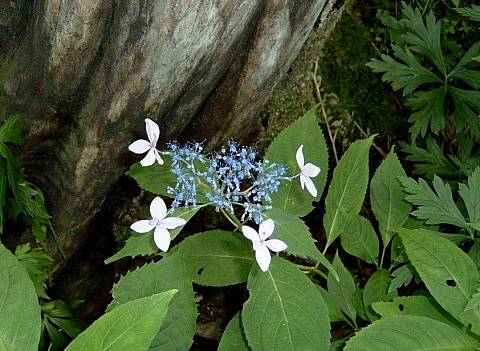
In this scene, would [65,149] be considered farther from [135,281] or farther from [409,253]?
[409,253]

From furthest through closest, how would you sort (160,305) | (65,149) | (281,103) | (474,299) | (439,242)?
(281,103), (65,149), (439,242), (474,299), (160,305)

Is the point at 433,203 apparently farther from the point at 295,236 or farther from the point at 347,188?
the point at 295,236

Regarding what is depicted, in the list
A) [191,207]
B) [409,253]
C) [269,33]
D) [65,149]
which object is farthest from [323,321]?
[65,149]

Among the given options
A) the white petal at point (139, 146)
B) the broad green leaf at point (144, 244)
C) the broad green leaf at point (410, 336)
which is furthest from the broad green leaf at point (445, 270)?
the white petal at point (139, 146)

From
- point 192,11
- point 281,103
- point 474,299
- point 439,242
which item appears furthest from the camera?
point 281,103

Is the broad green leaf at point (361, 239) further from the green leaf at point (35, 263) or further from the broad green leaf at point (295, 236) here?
the green leaf at point (35, 263)

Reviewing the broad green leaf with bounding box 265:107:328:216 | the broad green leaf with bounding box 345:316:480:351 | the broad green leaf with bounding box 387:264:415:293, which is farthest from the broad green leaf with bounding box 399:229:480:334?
the broad green leaf with bounding box 265:107:328:216
